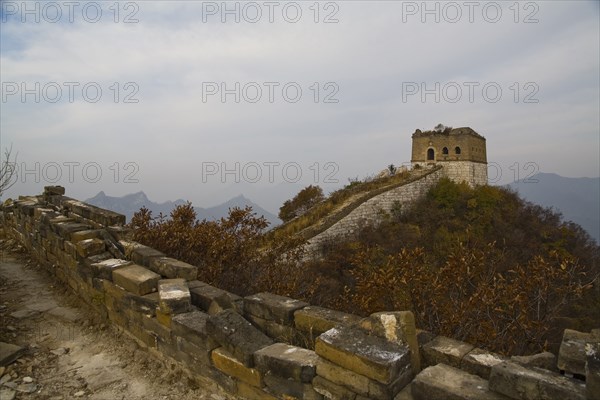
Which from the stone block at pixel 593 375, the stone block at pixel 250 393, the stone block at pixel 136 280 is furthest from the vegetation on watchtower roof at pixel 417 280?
the stone block at pixel 593 375

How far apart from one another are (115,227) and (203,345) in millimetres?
3264

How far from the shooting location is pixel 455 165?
28734mm

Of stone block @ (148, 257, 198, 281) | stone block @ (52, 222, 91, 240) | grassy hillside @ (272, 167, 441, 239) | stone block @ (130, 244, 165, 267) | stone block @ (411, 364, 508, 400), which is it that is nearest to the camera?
stone block @ (411, 364, 508, 400)

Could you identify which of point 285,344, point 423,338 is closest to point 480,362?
point 423,338

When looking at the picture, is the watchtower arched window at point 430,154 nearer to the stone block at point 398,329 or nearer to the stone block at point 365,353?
the stone block at point 398,329

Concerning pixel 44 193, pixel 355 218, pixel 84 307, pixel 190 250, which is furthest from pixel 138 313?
pixel 355 218

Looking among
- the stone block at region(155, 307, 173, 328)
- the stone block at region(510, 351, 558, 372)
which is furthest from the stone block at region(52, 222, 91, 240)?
the stone block at region(510, 351, 558, 372)

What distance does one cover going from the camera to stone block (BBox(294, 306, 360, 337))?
122 inches

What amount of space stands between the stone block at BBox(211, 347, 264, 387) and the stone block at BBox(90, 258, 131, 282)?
198cm

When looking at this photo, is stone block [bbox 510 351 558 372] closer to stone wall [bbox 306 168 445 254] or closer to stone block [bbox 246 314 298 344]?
stone block [bbox 246 314 298 344]

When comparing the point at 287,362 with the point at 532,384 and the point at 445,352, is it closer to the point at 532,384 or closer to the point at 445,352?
the point at 445,352

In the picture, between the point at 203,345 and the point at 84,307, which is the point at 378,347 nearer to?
the point at 203,345

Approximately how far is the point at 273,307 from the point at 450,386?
70.6 inches

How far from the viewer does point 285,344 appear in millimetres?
2965
